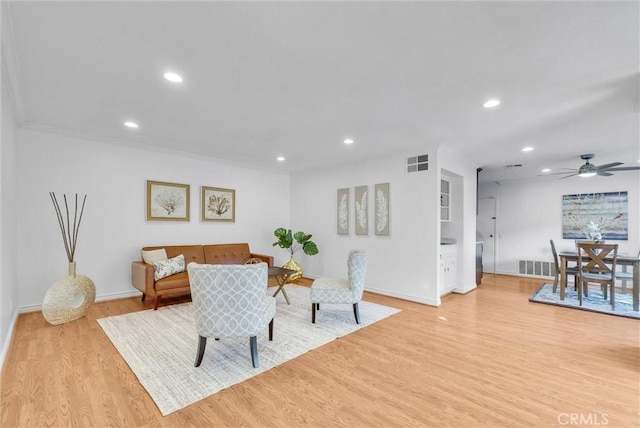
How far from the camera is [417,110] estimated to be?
302 cm

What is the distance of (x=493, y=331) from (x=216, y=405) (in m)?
3.12

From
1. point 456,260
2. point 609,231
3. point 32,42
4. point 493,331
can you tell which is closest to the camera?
point 32,42

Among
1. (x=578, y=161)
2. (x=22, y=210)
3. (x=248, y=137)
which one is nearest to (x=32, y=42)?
(x=248, y=137)

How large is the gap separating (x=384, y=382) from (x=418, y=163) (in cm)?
336

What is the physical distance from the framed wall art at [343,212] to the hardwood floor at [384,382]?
8.10 feet

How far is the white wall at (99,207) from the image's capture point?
12.2 feet

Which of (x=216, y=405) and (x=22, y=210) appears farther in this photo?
(x=22, y=210)

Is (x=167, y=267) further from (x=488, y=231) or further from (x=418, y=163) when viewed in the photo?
(x=488, y=231)

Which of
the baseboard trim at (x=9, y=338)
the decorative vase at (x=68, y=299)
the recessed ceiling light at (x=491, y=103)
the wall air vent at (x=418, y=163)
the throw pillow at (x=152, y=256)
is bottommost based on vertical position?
the baseboard trim at (x=9, y=338)

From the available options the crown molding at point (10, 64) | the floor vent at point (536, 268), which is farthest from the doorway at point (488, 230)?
the crown molding at point (10, 64)

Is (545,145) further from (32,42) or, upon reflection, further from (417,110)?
(32,42)

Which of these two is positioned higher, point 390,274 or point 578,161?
point 578,161

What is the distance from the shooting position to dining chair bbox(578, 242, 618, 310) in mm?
4227
